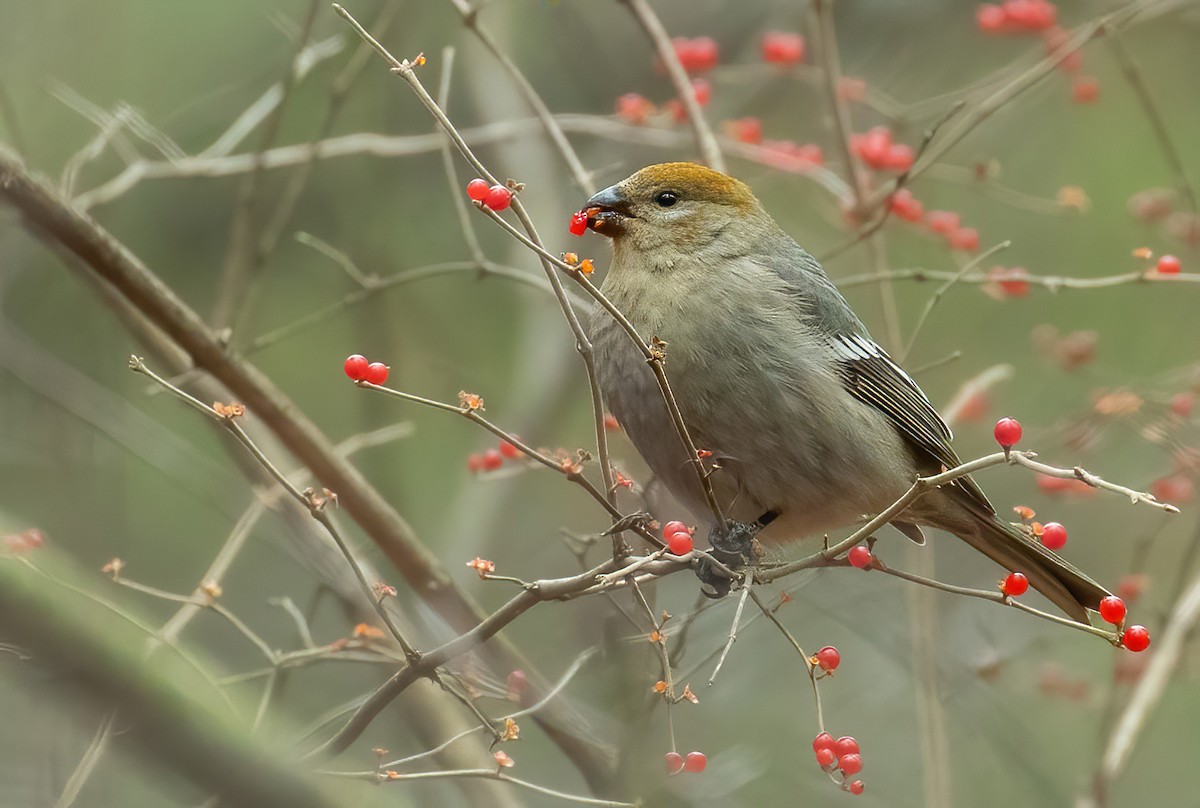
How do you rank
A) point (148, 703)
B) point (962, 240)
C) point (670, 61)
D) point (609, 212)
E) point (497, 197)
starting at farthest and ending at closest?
point (962, 240)
point (670, 61)
point (609, 212)
point (497, 197)
point (148, 703)

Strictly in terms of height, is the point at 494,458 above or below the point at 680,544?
above

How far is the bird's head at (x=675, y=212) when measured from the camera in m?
3.96

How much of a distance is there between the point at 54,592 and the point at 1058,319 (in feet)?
19.2

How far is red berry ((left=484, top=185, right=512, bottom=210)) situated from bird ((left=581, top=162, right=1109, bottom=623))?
1013mm

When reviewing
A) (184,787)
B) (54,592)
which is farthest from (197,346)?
(184,787)

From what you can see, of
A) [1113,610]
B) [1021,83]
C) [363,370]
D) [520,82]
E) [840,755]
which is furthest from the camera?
[1021,83]

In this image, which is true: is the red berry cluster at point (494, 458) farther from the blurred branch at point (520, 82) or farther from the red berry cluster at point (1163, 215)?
the red berry cluster at point (1163, 215)

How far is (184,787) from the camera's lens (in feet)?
5.27

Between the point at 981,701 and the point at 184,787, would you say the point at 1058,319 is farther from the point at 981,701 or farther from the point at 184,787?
the point at 184,787

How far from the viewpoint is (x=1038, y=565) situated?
13.1 feet

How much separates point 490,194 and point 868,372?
1.87m

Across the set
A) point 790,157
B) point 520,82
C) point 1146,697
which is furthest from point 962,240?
point 520,82

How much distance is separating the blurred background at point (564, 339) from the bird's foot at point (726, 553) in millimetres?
262

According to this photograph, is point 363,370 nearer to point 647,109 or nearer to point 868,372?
point 868,372
